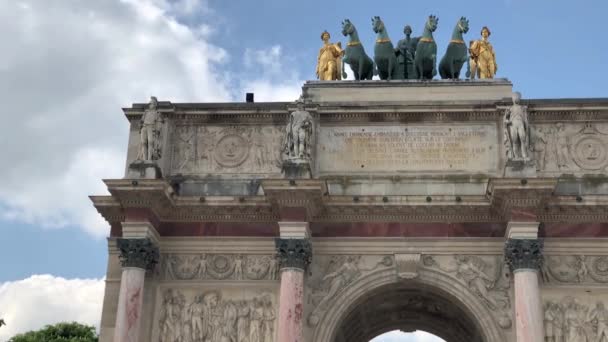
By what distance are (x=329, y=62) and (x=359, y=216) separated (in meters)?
5.27

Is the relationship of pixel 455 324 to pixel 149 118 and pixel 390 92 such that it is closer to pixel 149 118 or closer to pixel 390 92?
pixel 390 92

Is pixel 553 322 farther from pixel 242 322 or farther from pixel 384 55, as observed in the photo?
pixel 384 55

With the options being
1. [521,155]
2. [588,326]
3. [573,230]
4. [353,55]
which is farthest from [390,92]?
[588,326]

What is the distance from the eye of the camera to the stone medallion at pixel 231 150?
23922 mm

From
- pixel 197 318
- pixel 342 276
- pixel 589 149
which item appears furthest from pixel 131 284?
pixel 589 149

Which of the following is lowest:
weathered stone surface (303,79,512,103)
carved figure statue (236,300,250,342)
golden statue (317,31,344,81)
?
carved figure statue (236,300,250,342)

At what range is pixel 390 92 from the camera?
24594 millimetres

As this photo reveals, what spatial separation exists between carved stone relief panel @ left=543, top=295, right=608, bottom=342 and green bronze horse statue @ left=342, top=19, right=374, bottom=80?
826 centimetres

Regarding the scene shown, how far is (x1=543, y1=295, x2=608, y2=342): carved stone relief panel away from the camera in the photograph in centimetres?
2117

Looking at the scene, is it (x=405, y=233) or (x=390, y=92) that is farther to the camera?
(x=390, y=92)

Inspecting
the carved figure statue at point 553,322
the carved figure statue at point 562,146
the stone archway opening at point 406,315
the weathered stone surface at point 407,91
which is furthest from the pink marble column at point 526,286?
the weathered stone surface at point 407,91

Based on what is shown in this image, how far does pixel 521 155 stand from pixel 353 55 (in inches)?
239

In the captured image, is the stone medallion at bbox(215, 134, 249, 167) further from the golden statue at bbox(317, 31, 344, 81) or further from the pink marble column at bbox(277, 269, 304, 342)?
the pink marble column at bbox(277, 269, 304, 342)

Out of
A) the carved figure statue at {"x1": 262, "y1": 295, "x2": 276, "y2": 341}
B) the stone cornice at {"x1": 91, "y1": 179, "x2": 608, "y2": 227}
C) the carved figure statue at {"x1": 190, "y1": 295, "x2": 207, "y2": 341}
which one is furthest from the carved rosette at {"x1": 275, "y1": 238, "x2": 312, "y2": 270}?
the carved figure statue at {"x1": 190, "y1": 295, "x2": 207, "y2": 341}
